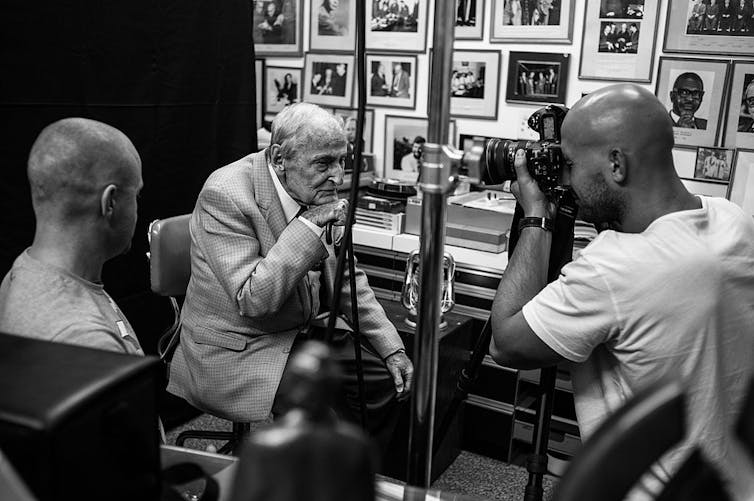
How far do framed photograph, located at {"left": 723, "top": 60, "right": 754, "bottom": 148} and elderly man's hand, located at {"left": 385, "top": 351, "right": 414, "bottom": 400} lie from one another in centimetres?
151

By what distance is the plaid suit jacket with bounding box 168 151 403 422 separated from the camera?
185 cm

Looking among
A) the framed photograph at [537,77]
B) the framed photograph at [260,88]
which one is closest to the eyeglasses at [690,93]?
the framed photograph at [537,77]

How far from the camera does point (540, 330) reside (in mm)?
1408

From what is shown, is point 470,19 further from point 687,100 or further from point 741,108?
point 741,108

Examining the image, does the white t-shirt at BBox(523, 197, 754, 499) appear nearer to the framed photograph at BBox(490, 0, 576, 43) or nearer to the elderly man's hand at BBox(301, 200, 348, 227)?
the elderly man's hand at BBox(301, 200, 348, 227)

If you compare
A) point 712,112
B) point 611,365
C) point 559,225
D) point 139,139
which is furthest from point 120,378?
point 712,112

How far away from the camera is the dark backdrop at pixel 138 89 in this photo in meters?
2.13

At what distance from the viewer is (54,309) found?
1.06m

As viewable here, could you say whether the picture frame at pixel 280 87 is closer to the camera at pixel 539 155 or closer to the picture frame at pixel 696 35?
the picture frame at pixel 696 35

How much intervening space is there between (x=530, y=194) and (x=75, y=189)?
93cm

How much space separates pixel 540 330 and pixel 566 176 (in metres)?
0.33

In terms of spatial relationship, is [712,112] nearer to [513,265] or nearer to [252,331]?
[513,265]

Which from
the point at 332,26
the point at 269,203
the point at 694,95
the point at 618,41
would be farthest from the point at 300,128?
the point at 332,26

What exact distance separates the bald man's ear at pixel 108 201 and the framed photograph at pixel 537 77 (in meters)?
2.19
